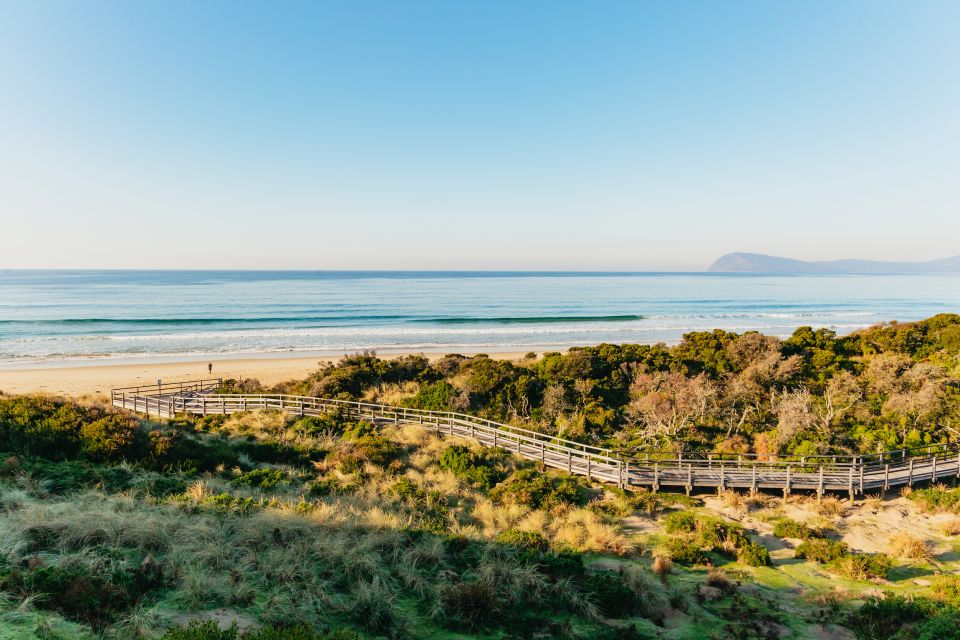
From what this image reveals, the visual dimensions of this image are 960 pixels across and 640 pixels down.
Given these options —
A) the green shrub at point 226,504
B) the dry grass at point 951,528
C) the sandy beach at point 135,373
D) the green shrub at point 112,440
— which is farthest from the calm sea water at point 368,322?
the dry grass at point 951,528

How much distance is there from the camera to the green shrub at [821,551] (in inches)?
450

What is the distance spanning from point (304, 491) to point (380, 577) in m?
6.04

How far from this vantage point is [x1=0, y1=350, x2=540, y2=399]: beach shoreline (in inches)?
1196

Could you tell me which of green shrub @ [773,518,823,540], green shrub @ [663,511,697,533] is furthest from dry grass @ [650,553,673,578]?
green shrub @ [773,518,823,540]

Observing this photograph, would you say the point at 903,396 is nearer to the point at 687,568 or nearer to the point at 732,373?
the point at 732,373

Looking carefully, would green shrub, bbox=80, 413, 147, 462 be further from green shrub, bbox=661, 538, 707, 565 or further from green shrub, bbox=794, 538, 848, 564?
green shrub, bbox=794, 538, 848, 564

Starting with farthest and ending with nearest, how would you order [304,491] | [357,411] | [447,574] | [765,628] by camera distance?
[357,411] → [304,491] → [447,574] → [765,628]

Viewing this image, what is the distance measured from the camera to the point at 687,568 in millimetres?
10922

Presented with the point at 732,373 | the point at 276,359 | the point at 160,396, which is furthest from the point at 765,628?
the point at 276,359

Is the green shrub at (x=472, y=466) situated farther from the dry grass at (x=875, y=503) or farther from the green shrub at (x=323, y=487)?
the dry grass at (x=875, y=503)

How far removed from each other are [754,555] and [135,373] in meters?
39.2

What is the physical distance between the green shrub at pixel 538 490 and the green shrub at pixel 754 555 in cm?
458

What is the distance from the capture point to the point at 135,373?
34.6m

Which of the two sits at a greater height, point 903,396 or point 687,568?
point 903,396
